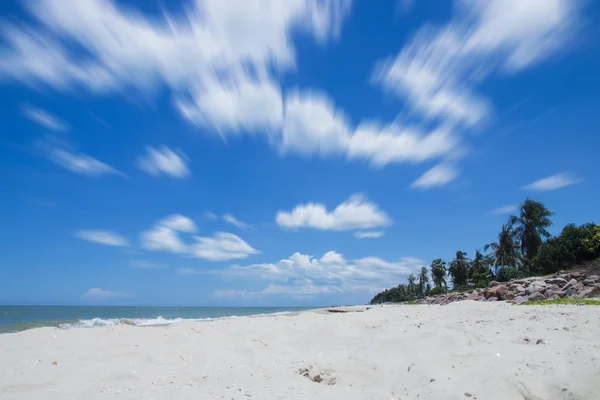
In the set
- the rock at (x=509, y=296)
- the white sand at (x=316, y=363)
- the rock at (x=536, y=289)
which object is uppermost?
the rock at (x=536, y=289)

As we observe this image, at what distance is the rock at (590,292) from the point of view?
1424 cm

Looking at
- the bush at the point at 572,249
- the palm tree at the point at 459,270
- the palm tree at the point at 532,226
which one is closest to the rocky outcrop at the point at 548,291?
the bush at the point at 572,249

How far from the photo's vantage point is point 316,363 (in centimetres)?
566

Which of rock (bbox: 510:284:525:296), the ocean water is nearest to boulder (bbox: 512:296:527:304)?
rock (bbox: 510:284:525:296)

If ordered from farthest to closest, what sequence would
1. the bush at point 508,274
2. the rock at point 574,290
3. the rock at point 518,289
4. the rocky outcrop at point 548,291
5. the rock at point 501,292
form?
the bush at point 508,274 < the rock at point 501,292 < the rock at point 518,289 < the rock at point 574,290 < the rocky outcrop at point 548,291

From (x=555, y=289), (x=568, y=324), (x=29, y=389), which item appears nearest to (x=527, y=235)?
(x=555, y=289)

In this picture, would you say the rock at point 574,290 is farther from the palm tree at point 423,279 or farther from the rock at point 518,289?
the palm tree at point 423,279

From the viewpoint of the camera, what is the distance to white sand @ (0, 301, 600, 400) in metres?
4.19

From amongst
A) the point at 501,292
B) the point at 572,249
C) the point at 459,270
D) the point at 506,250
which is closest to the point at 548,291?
the point at 501,292

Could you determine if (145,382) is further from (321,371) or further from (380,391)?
(380,391)

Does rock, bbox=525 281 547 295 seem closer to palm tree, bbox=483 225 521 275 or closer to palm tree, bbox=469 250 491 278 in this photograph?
palm tree, bbox=483 225 521 275

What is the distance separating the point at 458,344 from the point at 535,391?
5.47ft

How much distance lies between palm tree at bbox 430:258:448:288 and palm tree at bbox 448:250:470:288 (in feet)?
22.1

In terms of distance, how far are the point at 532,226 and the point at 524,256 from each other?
190 inches
